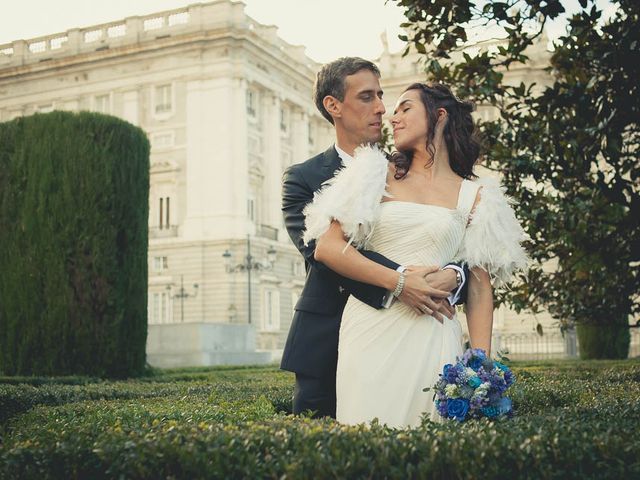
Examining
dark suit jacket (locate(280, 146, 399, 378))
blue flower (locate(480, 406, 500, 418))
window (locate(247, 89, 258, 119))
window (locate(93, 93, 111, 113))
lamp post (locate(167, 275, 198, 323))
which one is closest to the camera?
blue flower (locate(480, 406, 500, 418))

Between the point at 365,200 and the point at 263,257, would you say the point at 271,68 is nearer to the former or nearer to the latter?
the point at 263,257

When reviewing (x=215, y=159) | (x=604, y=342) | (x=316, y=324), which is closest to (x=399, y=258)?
(x=316, y=324)

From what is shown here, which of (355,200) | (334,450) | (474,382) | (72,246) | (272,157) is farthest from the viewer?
(272,157)

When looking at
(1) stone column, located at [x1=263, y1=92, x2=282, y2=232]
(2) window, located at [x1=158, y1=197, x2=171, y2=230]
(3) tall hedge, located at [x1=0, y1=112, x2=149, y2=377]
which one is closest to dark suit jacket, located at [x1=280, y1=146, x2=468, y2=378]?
(3) tall hedge, located at [x1=0, y1=112, x2=149, y2=377]

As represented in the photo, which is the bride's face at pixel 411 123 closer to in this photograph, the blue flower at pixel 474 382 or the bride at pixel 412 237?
the bride at pixel 412 237

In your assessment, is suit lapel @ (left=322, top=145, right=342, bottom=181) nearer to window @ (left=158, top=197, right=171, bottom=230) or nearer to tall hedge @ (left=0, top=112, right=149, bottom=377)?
tall hedge @ (left=0, top=112, right=149, bottom=377)

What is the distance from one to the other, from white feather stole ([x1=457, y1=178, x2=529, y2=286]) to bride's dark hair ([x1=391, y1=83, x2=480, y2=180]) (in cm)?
18

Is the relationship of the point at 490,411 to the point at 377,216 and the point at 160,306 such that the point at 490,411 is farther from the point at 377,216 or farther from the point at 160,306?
the point at 160,306

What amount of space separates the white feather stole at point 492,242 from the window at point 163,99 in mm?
35582

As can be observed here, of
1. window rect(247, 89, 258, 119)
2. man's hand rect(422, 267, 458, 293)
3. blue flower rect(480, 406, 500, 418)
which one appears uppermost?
window rect(247, 89, 258, 119)

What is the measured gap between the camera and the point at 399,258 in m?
3.47

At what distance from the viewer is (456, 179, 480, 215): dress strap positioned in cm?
352

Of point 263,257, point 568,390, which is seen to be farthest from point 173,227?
point 568,390

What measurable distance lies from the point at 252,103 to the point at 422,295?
120 feet
